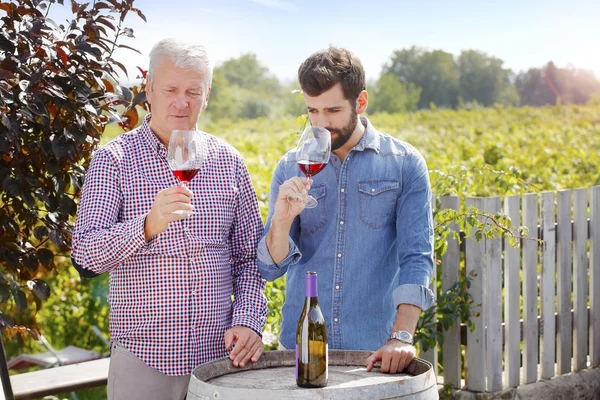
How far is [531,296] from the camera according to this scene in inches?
204

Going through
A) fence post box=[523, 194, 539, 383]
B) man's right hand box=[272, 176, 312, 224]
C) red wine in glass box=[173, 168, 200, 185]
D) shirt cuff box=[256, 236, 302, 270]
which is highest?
red wine in glass box=[173, 168, 200, 185]

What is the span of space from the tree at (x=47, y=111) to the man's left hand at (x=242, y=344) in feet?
2.97

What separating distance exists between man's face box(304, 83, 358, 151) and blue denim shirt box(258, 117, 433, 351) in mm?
164

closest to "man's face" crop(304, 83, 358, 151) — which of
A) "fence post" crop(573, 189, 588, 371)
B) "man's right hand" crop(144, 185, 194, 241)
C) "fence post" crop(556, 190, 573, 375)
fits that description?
"man's right hand" crop(144, 185, 194, 241)

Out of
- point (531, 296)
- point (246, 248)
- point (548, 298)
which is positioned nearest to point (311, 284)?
point (246, 248)

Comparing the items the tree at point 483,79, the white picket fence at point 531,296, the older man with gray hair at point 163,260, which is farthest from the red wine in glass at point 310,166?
the tree at point 483,79

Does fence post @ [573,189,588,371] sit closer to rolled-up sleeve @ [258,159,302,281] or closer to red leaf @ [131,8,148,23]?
rolled-up sleeve @ [258,159,302,281]

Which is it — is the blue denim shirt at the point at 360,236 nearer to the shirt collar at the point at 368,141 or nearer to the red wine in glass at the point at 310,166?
the shirt collar at the point at 368,141

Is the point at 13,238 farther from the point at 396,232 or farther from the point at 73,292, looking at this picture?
the point at 73,292

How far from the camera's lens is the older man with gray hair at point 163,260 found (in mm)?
2572

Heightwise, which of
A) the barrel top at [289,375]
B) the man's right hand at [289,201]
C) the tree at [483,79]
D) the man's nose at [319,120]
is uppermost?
the tree at [483,79]

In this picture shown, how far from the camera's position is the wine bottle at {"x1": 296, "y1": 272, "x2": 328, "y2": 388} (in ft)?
7.62

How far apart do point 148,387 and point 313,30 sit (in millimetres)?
68334

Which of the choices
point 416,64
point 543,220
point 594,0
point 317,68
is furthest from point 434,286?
point 416,64
